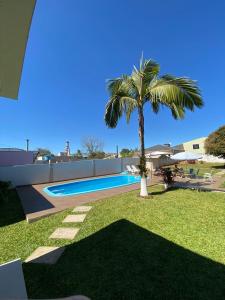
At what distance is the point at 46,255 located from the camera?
4.00 m

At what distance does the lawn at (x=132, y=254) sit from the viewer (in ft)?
9.66

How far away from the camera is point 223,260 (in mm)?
3648

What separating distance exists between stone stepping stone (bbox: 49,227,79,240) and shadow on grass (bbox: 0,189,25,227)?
201 cm

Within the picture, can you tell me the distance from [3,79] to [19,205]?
19.0 feet

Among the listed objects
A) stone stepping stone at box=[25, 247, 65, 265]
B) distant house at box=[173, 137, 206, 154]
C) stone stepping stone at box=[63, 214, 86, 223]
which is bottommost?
stone stepping stone at box=[25, 247, 65, 265]

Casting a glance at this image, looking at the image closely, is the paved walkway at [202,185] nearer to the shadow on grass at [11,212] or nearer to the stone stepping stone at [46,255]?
the shadow on grass at [11,212]

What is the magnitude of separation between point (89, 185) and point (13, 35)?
1299 cm

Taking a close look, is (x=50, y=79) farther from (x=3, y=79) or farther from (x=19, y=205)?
(x=3, y=79)

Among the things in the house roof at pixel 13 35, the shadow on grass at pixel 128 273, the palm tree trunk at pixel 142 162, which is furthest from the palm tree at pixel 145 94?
the house roof at pixel 13 35

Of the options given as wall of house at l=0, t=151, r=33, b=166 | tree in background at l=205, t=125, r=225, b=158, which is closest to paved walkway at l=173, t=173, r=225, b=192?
wall of house at l=0, t=151, r=33, b=166

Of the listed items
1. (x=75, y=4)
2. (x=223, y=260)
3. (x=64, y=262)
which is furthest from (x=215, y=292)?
(x=75, y=4)

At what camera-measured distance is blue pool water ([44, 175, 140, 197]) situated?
1228 cm

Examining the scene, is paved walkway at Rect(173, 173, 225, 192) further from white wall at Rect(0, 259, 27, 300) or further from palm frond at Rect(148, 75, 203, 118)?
white wall at Rect(0, 259, 27, 300)

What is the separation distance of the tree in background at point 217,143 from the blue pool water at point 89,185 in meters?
16.3
